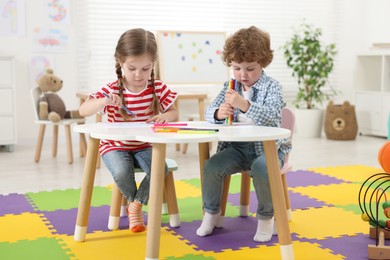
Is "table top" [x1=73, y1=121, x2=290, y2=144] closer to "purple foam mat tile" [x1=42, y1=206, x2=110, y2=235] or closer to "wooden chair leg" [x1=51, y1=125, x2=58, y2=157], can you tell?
"purple foam mat tile" [x1=42, y1=206, x2=110, y2=235]

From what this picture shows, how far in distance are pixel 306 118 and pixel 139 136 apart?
396 cm

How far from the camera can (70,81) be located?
17.5ft

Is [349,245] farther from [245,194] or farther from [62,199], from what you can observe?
[62,199]

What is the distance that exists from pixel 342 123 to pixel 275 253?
3.50 meters

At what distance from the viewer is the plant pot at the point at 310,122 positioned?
5.78m

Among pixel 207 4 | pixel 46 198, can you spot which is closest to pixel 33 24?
pixel 207 4

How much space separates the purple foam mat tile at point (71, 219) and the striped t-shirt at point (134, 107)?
320 mm

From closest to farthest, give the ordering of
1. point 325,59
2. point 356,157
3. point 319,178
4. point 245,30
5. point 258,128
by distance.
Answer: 1. point 258,128
2. point 245,30
3. point 319,178
4. point 356,157
5. point 325,59

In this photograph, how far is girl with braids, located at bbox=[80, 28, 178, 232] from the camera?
2.43m

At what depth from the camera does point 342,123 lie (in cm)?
559

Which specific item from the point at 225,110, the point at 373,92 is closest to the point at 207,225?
the point at 225,110

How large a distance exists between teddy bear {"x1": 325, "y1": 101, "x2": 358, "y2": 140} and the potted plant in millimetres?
164

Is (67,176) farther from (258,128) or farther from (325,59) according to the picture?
(325,59)

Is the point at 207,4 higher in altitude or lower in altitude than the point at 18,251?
higher
